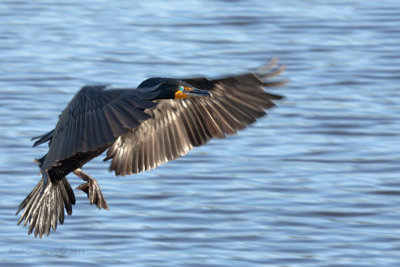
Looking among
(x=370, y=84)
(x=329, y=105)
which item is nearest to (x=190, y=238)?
(x=329, y=105)

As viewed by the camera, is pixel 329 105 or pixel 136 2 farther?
pixel 136 2

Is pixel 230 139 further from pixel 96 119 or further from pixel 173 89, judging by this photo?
pixel 96 119

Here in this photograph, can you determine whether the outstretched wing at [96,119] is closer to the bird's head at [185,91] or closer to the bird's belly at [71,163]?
the bird's head at [185,91]

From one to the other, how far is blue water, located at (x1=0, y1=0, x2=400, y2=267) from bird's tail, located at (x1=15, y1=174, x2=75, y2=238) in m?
0.40

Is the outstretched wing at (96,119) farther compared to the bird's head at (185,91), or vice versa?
the bird's head at (185,91)

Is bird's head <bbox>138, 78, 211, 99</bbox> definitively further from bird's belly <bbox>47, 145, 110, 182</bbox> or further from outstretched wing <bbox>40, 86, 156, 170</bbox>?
bird's belly <bbox>47, 145, 110, 182</bbox>

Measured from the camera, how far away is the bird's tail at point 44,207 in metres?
6.91

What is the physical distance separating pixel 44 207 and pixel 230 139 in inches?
113

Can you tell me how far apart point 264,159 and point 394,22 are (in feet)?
15.8

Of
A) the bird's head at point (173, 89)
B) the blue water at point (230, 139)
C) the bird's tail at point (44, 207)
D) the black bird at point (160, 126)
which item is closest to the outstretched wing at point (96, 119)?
the black bird at point (160, 126)

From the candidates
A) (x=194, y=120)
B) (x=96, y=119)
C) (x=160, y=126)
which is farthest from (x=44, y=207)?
(x=96, y=119)

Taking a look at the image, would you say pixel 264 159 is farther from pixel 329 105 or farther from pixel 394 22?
pixel 394 22

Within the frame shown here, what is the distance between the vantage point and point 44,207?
22.8ft

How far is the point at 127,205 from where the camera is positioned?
26.5 ft
